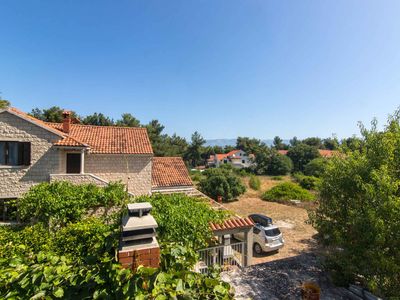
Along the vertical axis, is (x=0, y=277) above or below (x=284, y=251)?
above

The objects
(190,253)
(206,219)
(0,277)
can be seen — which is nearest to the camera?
(0,277)

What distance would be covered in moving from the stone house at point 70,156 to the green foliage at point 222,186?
31.9 feet

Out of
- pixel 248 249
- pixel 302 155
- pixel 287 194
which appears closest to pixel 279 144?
pixel 302 155

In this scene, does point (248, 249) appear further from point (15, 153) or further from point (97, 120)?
point (97, 120)

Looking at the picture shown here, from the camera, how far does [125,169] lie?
49.6 feet

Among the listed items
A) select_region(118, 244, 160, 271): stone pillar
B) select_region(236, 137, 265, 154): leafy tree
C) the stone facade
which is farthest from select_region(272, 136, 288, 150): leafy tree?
select_region(118, 244, 160, 271): stone pillar

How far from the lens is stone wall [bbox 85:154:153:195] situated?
565 inches

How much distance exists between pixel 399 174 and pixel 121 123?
3878 centimetres

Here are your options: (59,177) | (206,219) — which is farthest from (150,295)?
(59,177)

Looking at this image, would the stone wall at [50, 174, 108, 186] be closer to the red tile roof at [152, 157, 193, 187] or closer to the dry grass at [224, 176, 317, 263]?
the red tile roof at [152, 157, 193, 187]

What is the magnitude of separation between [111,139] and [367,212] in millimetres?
15125

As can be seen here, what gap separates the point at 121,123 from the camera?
39.1m

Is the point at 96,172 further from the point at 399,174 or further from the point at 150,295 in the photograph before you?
the point at 399,174

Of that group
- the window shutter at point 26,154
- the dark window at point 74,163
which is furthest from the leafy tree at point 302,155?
the window shutter at point 26,154
